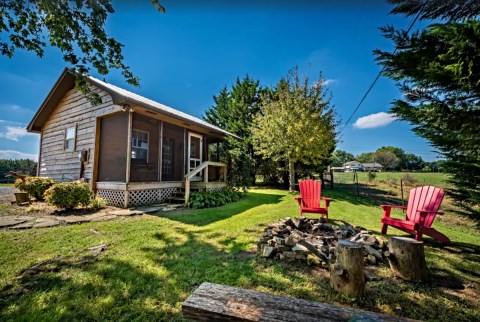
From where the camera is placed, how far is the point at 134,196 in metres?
6.66

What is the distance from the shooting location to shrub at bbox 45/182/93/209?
5414 mm

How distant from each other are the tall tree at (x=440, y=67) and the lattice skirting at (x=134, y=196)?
730 cm

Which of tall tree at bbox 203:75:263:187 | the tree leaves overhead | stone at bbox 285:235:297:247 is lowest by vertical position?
stone at bbox 285:235:297:247

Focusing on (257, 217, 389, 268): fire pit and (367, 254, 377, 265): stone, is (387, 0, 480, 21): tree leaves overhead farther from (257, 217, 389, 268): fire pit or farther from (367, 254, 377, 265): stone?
(367, 254, 377, 265): stone

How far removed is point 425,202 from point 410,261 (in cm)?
223

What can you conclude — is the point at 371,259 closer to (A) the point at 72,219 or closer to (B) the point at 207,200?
(B) the point at 207,200

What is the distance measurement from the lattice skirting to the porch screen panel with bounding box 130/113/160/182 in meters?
0.52

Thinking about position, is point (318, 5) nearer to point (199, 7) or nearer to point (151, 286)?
point (199, 7)

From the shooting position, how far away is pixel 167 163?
8.38m

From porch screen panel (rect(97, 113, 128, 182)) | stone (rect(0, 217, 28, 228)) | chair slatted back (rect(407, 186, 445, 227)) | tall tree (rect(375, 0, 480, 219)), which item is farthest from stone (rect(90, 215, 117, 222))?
chair slatted back (rect(407, 186, 445, 227))

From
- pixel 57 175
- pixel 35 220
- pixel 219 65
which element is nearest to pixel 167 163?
pixel 35 220

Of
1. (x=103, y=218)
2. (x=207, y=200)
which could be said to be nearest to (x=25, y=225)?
(x=103, y=218)

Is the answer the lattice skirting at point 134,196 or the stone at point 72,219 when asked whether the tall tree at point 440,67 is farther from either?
the lattice skirting at point 134,196

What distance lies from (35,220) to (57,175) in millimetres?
5756
